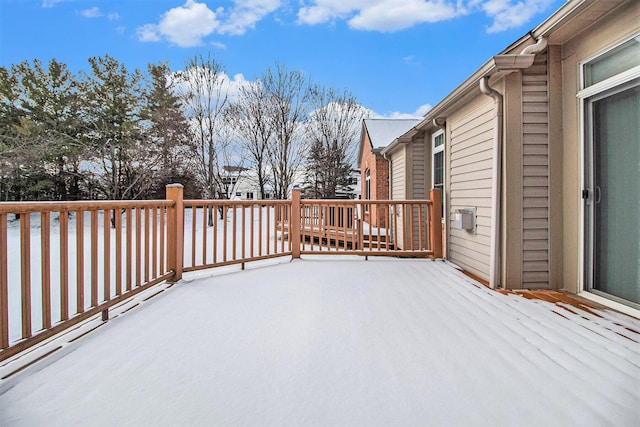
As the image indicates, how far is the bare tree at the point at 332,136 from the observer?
16.2 metres

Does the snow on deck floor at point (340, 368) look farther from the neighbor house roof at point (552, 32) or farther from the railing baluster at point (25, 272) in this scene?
the neighbor house roof at point (552, 32)

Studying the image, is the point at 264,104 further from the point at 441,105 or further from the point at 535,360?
the point at 535,360

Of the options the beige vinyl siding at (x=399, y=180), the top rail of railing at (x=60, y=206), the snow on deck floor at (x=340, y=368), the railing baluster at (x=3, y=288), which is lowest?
the snow on deck floor at (x=340, y=368)

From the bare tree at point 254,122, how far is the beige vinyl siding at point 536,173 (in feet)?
40.6

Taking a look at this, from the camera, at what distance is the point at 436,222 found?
4.86m

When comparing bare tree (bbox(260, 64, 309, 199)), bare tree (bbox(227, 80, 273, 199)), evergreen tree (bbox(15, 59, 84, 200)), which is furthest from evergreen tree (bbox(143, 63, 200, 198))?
bare tree (bbox(260, 64, 309, 199))

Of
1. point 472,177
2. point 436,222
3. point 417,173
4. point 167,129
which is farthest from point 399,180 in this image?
point 167,129

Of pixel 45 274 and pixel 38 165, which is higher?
pixel 38 165

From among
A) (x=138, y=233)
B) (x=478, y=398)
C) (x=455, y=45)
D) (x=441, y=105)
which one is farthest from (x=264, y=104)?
(x=478, y=398)

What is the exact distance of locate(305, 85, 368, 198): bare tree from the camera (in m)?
16.2

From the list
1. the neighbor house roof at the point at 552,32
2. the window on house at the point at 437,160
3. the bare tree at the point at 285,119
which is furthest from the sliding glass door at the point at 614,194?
the bare tree at the point at 285,119

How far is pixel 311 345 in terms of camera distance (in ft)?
6.53

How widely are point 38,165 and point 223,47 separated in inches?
342

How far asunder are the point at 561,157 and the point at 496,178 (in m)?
0.58
